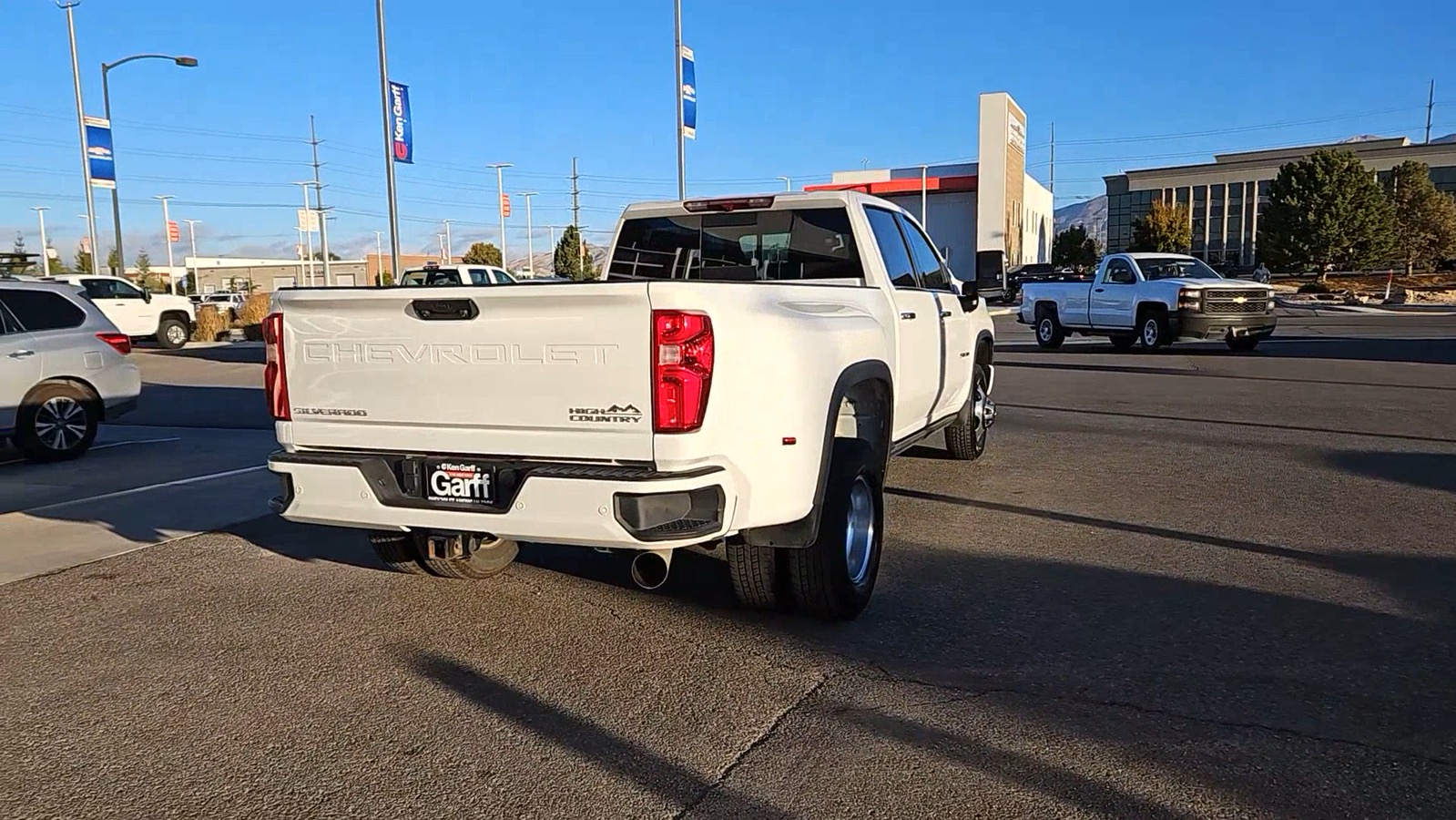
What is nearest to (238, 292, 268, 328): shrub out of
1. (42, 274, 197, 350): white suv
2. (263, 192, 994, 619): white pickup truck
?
(42, 274, 197, 350): white suv

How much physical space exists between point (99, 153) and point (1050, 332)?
24504 mm

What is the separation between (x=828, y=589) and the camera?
4.69 meters

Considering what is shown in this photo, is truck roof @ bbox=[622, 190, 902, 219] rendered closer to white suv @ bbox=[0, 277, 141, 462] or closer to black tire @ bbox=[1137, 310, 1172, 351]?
white suv @ bbox=[0, 277, 141, 462]

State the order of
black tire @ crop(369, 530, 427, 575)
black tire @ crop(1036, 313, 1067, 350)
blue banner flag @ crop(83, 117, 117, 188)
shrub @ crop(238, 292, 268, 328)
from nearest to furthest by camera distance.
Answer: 1. black tire @ crop(369, 530, 427, 575)
2. black tire @ crop(1036, 313, 1067, 350)
3. blue banner flag @ crop(83, 117, 117, 188)
4. shrub @ crop(238, 292, 268, 328)

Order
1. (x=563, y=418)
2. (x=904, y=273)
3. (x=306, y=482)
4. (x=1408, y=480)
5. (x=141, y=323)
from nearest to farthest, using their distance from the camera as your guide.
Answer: (x=563, y=418)
(x=306, y=482)
(x=904, y=273)
(x=1408, y=480)
(x=141, y=323)

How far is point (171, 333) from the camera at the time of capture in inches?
1059

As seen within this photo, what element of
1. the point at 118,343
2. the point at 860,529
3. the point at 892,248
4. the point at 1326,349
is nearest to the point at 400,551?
the point at 860,529

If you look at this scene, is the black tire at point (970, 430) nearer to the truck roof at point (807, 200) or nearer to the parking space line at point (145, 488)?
the truck roof at point (807, 200)

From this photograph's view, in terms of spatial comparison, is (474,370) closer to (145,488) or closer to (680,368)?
(680,368)

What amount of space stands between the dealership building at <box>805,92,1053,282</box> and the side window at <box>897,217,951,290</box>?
5439 cm

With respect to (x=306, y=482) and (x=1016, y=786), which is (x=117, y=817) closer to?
(x=306, y=482)

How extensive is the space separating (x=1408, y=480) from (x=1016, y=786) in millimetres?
6081

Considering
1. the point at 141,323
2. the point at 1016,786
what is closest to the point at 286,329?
the point at 1016,786

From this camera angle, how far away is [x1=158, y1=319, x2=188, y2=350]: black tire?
26.8 m
